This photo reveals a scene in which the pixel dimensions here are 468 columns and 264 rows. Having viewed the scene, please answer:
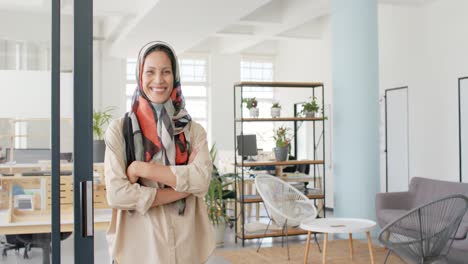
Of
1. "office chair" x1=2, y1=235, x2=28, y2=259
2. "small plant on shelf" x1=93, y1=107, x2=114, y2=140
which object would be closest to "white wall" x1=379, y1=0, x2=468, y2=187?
"small plant on shelf" x1=93, y1=107, x2=114, y2=140

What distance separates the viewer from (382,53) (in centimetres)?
796

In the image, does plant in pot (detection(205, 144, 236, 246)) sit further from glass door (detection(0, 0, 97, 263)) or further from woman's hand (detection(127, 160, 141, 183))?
woman's hand (detection(127, 160, 141, 183))

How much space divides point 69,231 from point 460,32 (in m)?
5.75

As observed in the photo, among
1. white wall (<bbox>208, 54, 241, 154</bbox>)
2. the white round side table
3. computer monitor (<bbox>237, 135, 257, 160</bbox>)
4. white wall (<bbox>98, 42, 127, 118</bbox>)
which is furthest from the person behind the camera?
white wall (<bbox>208, 54, 241, 154</bbox>)

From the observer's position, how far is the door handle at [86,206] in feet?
6.31

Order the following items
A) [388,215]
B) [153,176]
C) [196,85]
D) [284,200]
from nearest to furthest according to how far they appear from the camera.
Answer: [153,176], [388,215], [284,200], [196,85]

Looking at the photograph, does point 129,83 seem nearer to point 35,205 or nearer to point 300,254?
point 300,254

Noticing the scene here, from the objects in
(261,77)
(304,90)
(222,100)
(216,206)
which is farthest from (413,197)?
(261,77)

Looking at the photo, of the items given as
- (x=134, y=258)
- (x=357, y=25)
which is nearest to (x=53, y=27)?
(x=134, y=258)

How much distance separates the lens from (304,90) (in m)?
10.1

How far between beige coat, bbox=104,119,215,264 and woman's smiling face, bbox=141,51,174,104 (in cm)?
17

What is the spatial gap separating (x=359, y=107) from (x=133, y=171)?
477 cm

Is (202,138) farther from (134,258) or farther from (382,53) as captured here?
(382,53)

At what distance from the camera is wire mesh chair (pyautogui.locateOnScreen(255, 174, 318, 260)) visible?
5.43 m
